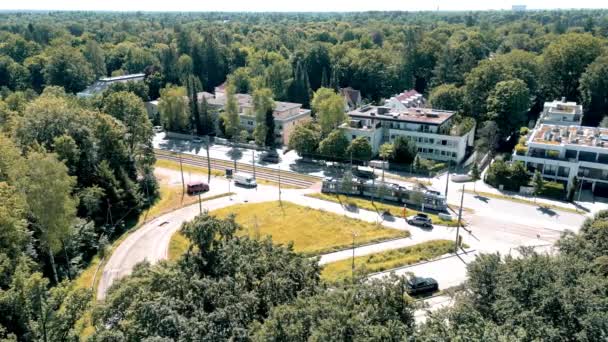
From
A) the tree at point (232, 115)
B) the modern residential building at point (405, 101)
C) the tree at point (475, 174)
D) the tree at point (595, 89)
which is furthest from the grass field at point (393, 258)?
the tree at point (595, 89)

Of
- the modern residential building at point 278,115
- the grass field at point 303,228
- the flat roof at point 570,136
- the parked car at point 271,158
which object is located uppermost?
the flat roof at point 570,136

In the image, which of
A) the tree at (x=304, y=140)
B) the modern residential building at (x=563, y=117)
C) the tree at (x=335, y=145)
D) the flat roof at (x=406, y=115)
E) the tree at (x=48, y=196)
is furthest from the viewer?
the modern residential building at (x=563, y=117)

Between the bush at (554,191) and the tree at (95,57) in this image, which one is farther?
the tree at (95,57)

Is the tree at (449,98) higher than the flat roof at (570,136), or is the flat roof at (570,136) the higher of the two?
the tree at (449,98)

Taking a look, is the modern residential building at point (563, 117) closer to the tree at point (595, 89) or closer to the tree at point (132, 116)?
the tree at point (595, 89)

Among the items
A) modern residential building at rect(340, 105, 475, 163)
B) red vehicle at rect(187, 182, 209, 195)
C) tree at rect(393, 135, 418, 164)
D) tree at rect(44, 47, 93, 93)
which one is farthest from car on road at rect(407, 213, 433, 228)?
tree at rect(44, 47, 93, 93)

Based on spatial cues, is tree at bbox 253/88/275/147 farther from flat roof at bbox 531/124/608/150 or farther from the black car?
the black car

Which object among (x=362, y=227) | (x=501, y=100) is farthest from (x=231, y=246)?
(x=501, y=100)

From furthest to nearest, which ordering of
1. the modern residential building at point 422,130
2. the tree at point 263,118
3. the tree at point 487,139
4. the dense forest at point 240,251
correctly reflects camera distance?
the tree at point 263,118
the tree at point 487,139
the modern residential building at point 422,130
the dense forest at point 240,251
